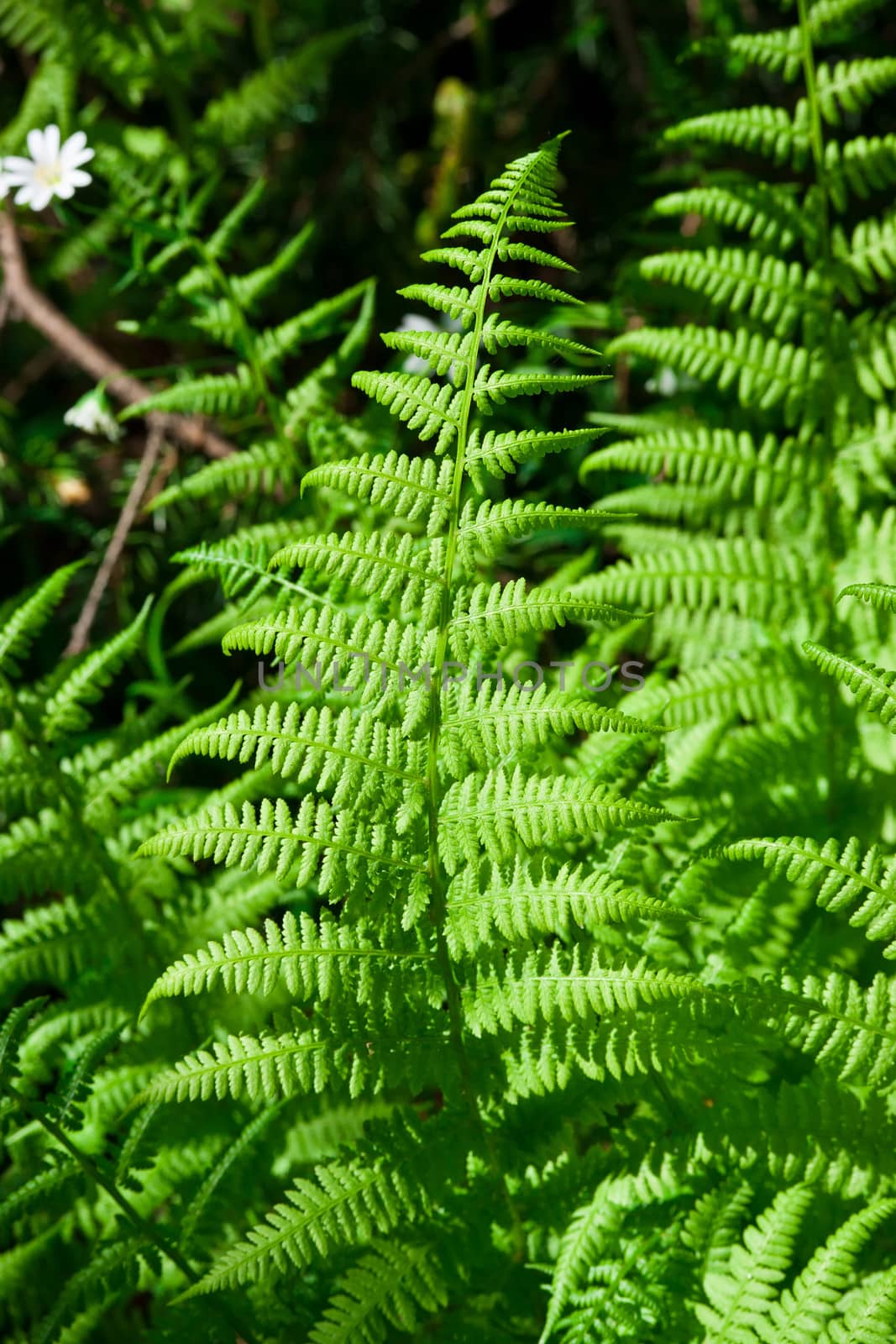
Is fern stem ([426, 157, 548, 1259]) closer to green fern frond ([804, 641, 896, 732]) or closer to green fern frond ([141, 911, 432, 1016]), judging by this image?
green fern frond ([141, 911, 432, 1016])

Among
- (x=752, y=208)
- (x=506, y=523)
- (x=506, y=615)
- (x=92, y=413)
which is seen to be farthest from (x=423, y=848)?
(x=92, y=413)

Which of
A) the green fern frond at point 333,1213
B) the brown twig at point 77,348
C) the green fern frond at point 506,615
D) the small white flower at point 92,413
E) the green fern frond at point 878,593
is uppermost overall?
the brown twig at point 77,348

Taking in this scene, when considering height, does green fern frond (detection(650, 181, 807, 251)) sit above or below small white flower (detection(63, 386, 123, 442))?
below

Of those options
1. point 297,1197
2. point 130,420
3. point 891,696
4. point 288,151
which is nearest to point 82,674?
point 297,1197

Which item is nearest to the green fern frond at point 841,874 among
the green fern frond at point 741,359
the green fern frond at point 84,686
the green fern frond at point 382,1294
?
the green fern frond at point 382,1294

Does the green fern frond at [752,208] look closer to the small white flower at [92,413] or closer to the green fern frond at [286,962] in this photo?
the small white flower at [92,413]

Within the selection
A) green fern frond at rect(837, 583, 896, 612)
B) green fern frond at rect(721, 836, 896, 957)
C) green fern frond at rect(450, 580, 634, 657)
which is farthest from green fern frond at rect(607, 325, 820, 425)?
green fern frond at rect(721, 836, 896, 957)
